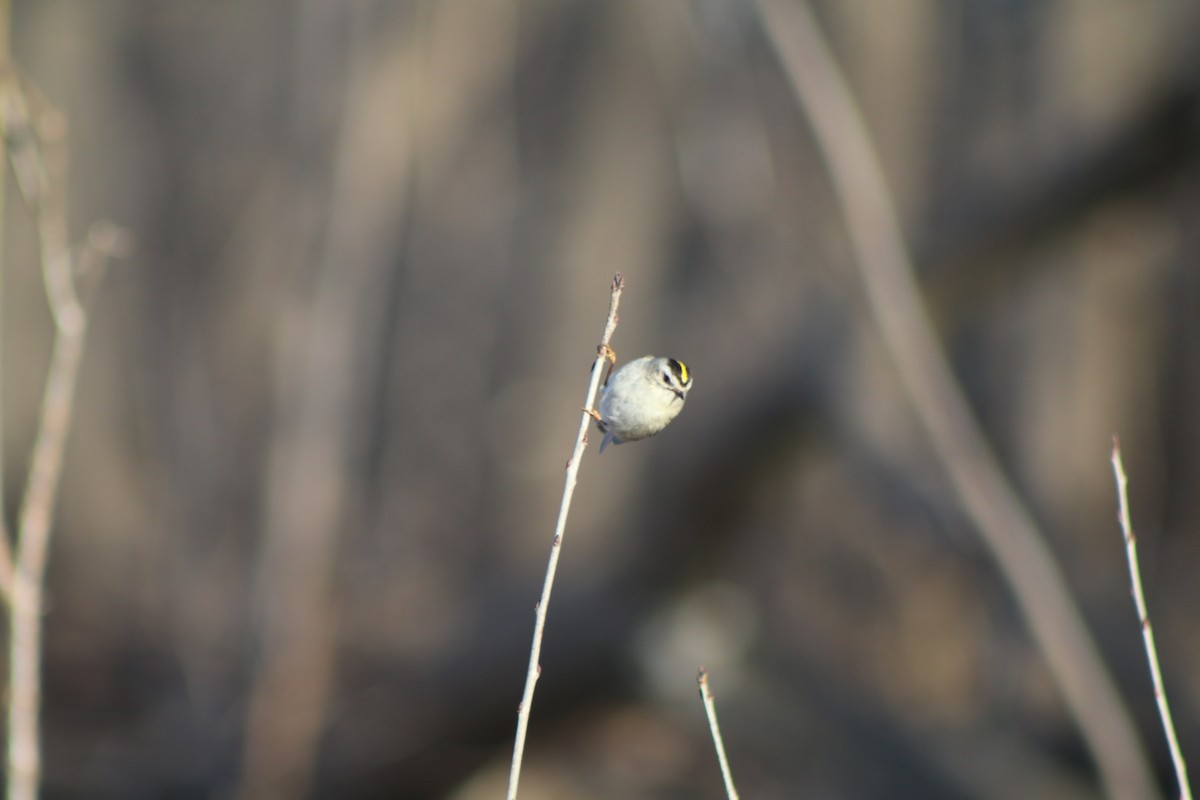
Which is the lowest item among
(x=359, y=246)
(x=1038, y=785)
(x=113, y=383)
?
(x=1038, y=785)

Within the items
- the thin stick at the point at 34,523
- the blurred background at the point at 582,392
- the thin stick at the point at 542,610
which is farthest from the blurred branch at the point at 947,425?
the thin stick at the point at 34,523

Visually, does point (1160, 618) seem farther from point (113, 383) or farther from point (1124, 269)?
point (113, 383)

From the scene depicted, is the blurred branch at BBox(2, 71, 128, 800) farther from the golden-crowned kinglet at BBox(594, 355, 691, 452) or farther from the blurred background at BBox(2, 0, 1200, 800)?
the blurred background at BBox(2, 0, 1200, 800)

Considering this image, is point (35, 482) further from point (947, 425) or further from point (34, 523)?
point (947, 425)

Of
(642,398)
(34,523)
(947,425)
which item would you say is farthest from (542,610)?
(947,425)

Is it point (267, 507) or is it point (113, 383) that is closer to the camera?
point (267, 507)

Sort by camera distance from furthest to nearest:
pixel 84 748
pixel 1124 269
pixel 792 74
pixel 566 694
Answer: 1. pixel 1124 269
2. pixel 84 748
3. pixel 566 694
4. pixel 792 74

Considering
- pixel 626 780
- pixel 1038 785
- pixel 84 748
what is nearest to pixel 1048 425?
pixel 1038 785
